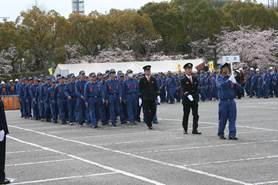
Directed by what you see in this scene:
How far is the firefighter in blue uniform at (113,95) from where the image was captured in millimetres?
21156

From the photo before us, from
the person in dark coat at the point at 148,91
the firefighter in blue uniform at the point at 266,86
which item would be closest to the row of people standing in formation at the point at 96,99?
the person in dark coat at the point at 148,91

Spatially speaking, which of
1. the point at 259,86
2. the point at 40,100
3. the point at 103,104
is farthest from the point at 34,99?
the point at 259,86

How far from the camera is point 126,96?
71.4ft

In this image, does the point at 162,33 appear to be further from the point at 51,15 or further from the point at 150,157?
the point at 150,157

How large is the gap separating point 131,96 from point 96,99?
139cm

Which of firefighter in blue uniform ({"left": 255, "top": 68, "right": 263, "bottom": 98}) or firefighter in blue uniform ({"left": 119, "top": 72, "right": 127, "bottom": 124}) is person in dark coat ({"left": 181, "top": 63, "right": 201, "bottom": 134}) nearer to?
firefighter in blue uniform ({"left": 119, "top": 72, "right": 127, "bottom": 124})

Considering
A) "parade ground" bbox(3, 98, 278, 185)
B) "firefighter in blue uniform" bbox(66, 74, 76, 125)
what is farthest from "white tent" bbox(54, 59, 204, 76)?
"parade ground" bbox(3, 98, 278, 185)

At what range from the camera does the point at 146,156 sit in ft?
41.4

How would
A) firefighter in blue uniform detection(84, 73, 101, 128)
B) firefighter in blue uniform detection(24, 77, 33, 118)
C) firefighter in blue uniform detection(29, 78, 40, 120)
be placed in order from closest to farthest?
firefighter in blue uniform detection(84, 73, 101, 128), firefighter in blue uniform detection(29, 78, 40, 120), firefighter in blue uniform detection(24, 77, 33, 118)

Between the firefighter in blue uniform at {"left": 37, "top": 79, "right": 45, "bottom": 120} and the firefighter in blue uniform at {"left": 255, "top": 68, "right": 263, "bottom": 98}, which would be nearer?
the firefighter in blue uniform at {"left": 37, "top": 79, "right": 45, "bottom": 120}

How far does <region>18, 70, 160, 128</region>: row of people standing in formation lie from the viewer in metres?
21.0

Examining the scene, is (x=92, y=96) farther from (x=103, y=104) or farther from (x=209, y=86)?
(x=209, y=86)

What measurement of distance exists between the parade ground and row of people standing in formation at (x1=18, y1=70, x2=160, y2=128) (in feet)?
6.21

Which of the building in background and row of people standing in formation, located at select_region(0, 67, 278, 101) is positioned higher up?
the building in background
